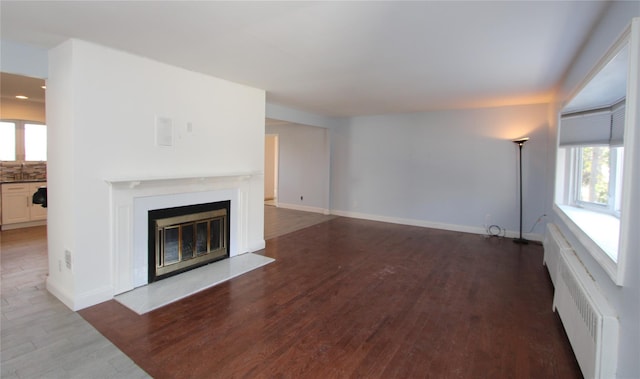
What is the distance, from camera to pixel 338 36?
254cm

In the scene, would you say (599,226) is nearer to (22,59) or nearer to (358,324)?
(358,324)

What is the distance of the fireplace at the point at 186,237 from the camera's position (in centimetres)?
341

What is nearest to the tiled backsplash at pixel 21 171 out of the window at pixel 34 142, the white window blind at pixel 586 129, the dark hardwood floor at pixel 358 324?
the window at pixel 34 142

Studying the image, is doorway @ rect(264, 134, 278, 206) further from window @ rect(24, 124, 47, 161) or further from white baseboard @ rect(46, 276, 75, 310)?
white baseboard @ rect(46, 276, 75, 310)

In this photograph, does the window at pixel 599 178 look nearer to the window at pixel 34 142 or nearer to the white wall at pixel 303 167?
the white wall at pixel 303 167

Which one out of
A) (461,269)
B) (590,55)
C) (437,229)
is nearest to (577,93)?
(590,55)

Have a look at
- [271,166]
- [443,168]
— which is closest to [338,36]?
[443,168]

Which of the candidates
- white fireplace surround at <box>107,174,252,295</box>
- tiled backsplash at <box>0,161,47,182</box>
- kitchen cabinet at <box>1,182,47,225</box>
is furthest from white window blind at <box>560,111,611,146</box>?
tiled backsplash at <box>0,161,47,182</box>

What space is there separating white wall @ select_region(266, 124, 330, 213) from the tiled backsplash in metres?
5.26

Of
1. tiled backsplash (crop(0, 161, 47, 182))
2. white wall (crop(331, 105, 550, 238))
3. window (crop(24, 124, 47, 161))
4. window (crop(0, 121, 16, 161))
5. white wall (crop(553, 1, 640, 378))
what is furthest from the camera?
window (crop(24, 124, 47, 161))

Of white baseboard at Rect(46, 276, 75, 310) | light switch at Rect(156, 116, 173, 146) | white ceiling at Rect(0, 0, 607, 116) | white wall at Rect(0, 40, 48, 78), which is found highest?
white ceiling at Rect(0, 0, 607, 116)

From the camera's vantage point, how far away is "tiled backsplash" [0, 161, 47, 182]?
227 inches

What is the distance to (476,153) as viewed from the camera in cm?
598

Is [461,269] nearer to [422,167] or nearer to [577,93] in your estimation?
[577,93]
